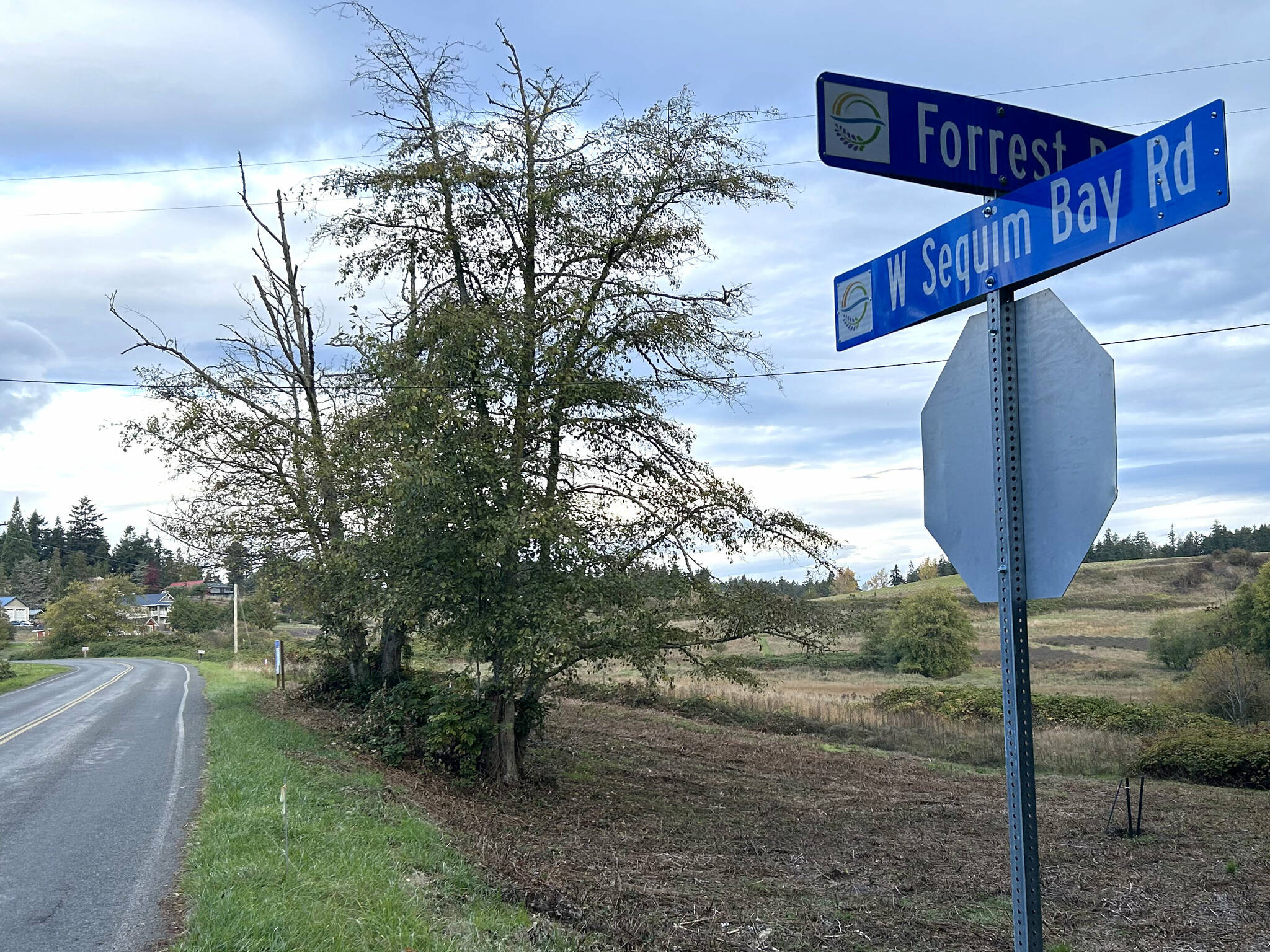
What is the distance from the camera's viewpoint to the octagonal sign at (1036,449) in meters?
2.45

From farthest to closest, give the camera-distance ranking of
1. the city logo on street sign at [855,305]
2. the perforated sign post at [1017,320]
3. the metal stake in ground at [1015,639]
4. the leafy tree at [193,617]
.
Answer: the leafy tree at [193,617]
the city logo on street sign at [855,305]
the metal stake in ground at [1015,639]
the perforated sign post at [1017,320]

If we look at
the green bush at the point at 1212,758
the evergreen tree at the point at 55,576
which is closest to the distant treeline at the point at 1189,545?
the green bush at the point at 1212,758

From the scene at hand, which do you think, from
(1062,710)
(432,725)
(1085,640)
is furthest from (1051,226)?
(1085,640)

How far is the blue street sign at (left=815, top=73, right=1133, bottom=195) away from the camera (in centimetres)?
307

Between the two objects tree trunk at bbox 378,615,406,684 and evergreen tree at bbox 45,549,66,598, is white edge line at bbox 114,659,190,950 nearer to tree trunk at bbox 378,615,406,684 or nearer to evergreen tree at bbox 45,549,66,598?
tree trunk at bbox 378,615,406,684

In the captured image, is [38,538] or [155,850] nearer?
[155,850]

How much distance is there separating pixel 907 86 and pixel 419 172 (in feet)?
39.8

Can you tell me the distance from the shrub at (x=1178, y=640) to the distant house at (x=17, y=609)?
357 feet

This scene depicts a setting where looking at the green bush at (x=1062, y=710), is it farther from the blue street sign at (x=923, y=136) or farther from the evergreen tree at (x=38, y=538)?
the evergreen tree at (x=38, y=538)

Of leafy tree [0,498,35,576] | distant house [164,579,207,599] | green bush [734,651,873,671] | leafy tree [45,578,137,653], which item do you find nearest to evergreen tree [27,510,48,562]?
leafy tree [0,498,35,576]

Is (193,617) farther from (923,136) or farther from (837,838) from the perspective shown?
(923,136)

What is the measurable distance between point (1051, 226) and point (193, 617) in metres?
79.2

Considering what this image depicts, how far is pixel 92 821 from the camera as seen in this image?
31.4 ft

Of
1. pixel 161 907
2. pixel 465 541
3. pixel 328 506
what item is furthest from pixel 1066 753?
pixel 161 907
